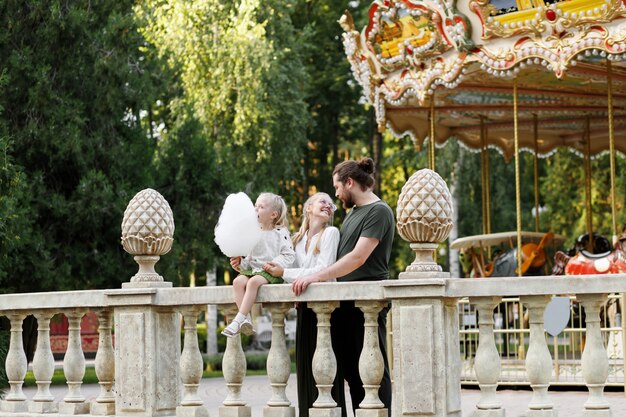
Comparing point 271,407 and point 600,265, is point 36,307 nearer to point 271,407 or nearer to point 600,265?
point 271,407

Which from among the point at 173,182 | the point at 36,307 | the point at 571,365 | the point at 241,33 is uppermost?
the point at 241,33

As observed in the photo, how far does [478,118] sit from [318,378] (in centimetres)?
1478

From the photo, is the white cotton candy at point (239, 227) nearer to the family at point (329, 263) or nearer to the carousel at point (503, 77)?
the family at point (329, 263)

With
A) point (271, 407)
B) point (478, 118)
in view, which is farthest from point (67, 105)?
point (271, 407)

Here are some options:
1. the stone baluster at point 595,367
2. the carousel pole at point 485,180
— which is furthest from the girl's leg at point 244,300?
the carousel pole at point 485,180

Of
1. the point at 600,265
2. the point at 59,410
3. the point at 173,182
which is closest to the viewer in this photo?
the point at 59,410

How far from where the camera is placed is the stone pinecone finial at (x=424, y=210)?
734 centimetres

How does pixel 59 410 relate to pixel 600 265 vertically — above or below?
below

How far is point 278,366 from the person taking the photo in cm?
782

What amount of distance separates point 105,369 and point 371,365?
2.31 metres

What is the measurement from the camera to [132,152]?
21.9 m

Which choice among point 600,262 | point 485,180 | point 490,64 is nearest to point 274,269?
point 490,64

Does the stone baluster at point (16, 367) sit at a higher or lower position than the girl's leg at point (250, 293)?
lower

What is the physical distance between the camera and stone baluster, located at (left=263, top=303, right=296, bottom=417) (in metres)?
7.83
